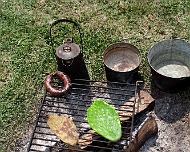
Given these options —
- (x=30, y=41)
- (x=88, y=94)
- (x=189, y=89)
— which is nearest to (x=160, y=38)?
(x=189, y=89)

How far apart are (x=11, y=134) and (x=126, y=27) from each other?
252 centimetres

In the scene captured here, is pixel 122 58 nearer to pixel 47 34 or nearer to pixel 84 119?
pixel 84 119

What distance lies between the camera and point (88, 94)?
18.3 ft

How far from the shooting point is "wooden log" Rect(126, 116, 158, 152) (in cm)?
472

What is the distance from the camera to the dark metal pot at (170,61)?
5.40 meters

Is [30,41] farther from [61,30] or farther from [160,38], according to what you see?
[160,38]

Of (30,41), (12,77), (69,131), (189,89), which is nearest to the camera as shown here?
(69,131)

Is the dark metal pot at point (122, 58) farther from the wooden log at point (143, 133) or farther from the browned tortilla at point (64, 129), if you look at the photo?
the browned tortilla at point (64, 129)

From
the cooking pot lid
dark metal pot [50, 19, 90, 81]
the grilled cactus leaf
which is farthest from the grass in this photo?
the grilled cactus leaf

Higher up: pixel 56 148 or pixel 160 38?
pixel 160 38

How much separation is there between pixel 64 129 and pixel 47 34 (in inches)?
92.1

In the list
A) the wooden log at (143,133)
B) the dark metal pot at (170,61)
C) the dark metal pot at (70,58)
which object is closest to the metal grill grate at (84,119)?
the wooden log at (143,133)

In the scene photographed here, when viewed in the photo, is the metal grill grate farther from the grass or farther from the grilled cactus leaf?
the grass

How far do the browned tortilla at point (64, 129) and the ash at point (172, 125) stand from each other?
3.22ft
